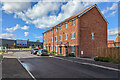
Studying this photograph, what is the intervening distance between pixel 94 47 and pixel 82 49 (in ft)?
11.2

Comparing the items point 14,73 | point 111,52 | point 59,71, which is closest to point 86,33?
point 111,52

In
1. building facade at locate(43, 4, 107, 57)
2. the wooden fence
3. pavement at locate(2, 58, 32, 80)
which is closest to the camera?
pavement at locate(2, 58, 32, 80)

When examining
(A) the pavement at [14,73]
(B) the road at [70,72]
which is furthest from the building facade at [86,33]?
(A) the pavement at [14,73]

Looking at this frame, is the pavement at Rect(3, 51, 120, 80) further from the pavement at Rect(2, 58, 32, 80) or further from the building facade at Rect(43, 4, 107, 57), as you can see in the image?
the building facade at Rect(43, 4, 107, 57)

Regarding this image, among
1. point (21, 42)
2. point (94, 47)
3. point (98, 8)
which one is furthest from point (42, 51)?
point (21, 42)

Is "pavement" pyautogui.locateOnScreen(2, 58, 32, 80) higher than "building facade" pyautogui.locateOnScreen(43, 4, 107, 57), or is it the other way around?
"building facade" pyautogui.locateOnScreen(43, 4, 107, 57)

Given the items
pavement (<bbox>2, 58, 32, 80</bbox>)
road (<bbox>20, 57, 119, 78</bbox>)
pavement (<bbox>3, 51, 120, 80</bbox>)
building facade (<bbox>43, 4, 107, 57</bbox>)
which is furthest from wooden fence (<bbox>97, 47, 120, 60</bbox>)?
pavement (<bbox>2, 58, 32, 80</bbox>)

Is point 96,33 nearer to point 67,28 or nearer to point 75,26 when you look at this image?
point 75,26

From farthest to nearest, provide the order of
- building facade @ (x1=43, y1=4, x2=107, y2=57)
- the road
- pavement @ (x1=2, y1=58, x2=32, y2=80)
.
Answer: building facade @ (x1=43, y1=4, x2=107, y2=57), the road, pavement @ (x1=2, y1=58, x2=32, y2=80)

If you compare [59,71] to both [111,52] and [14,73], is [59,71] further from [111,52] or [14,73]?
[111,52]

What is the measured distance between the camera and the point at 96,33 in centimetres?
2678

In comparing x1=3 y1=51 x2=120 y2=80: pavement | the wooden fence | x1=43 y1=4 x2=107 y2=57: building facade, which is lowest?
x1=3 y1=51 x2=120 y2=80: pavement

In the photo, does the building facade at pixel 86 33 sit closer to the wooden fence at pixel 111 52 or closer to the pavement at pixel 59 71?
the wooden fence at pixel 111 52

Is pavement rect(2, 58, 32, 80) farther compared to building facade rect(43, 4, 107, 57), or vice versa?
building facade rect(43, 4, 107, 57)
